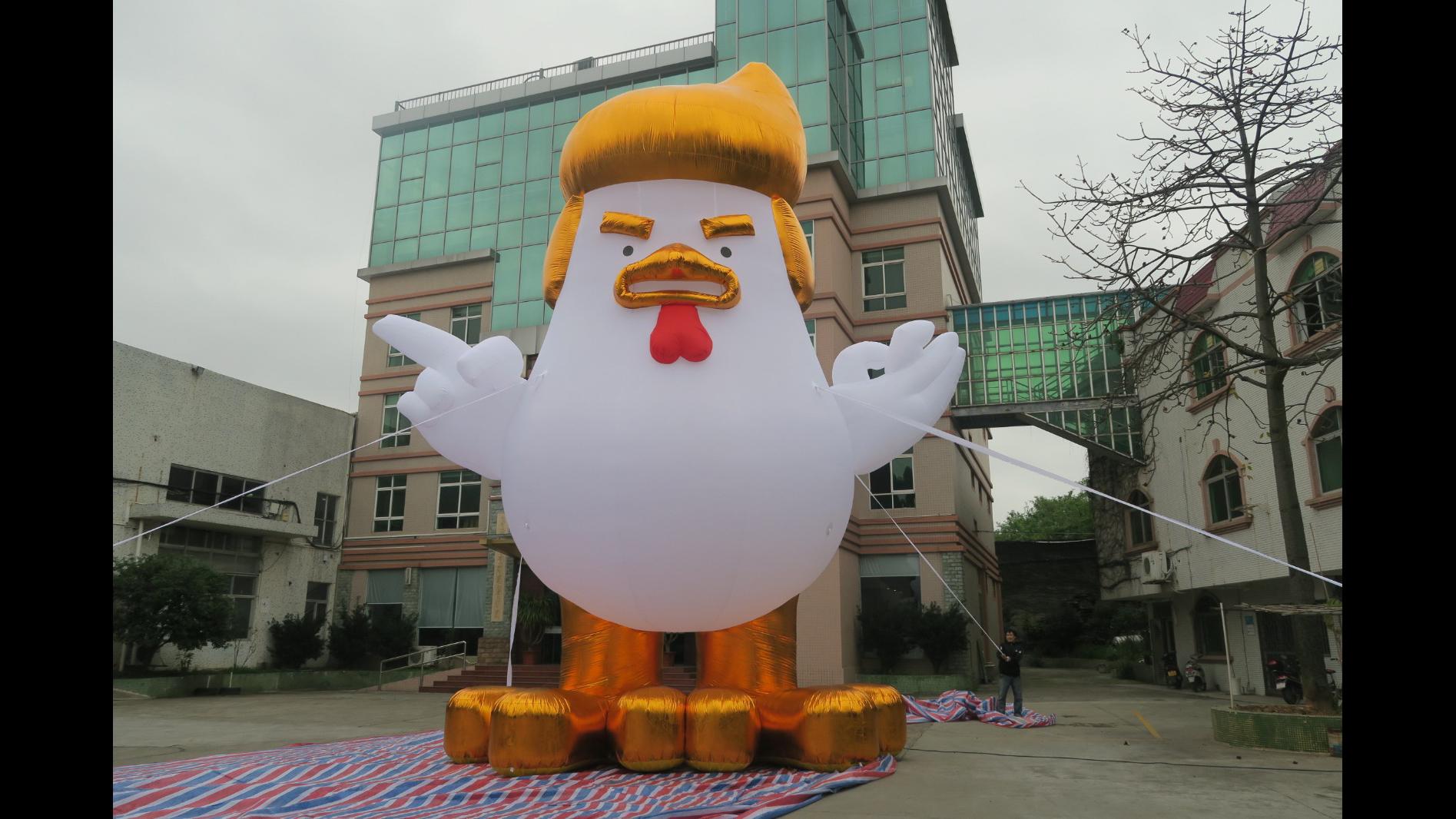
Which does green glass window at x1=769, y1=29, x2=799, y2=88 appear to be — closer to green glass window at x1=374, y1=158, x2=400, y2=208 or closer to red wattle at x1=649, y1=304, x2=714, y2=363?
green glass window at x1=374, y1=158, x2=400, y2=208

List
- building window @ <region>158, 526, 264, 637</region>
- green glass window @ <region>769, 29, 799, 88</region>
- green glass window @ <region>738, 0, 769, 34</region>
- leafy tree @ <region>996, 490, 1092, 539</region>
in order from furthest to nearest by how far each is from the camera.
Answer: leafy tree @ <region>996, 490, 1092, 539</region>, green glass window @ <region>738, 0, 769, 34</region>, green glass window @ <region>769, 29, 799, 88</region>, building window @ <region>158, 526, 264, 637</region>

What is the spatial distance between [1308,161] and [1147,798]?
6.16 metres

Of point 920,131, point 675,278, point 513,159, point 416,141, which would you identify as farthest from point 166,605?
point 920,131

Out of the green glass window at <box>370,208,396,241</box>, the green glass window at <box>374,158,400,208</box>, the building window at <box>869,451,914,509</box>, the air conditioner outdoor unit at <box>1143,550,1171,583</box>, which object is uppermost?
the green glass window at <box>374,158,400,208</box>

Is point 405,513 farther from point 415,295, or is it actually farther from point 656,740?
point 656,740

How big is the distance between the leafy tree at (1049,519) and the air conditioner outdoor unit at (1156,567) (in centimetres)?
3208

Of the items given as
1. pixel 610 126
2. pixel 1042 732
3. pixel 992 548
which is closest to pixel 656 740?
pixel 610 126

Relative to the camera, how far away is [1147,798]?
5.91 m

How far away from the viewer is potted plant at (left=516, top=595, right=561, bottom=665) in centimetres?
1942

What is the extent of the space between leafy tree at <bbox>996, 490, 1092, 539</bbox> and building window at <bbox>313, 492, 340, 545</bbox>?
1488 inches

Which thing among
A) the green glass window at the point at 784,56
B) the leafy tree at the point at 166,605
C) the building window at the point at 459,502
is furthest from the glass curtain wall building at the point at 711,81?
the leafy tree at the point at 166,605

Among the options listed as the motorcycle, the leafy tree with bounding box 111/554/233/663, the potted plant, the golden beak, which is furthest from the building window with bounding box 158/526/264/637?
the motorcycle

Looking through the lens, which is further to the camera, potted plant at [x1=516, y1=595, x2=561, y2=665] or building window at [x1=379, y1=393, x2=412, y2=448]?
building window at [x1=379, y1=393, x2=412, y2=448]

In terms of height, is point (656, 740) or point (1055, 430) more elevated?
point (1055, 430)
